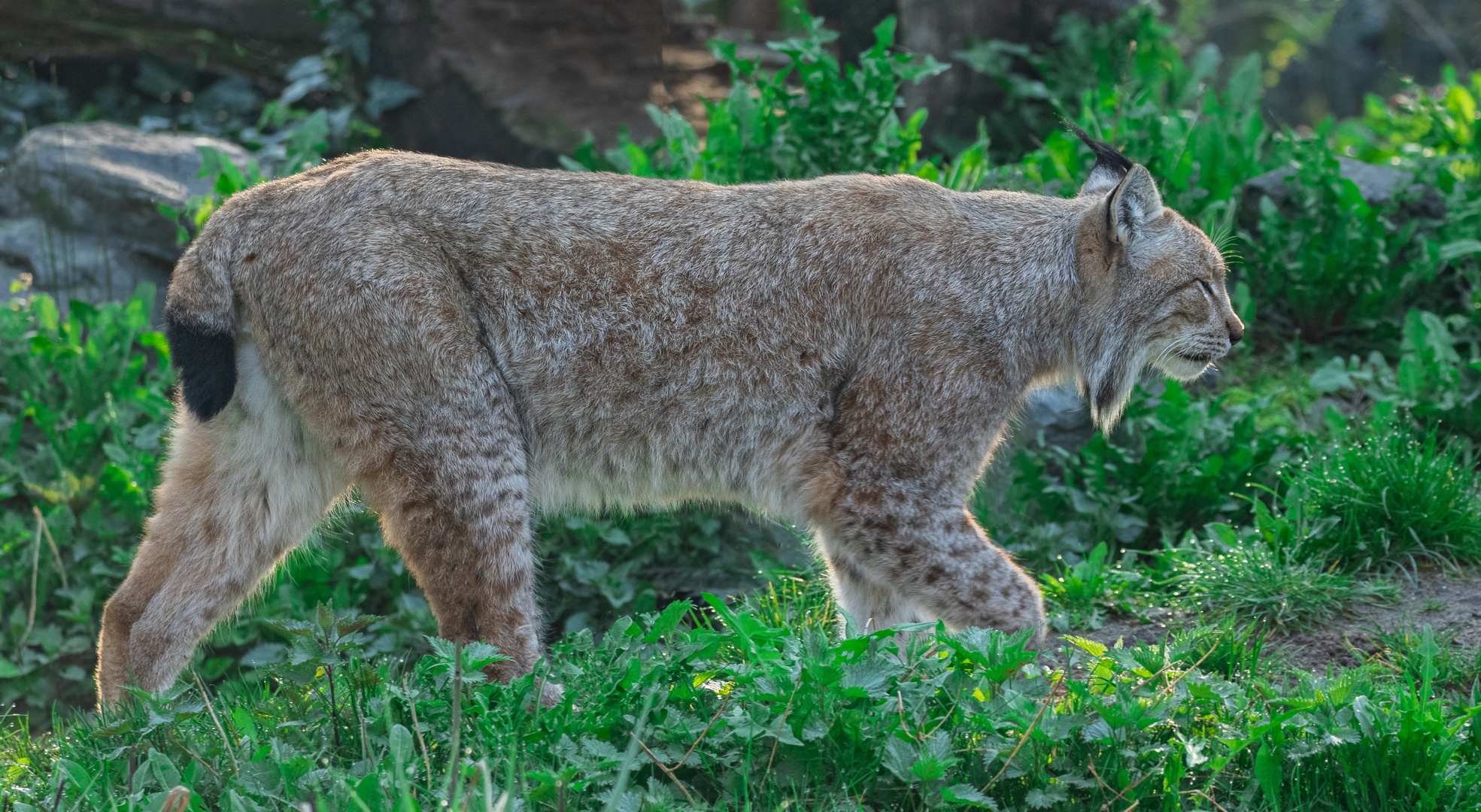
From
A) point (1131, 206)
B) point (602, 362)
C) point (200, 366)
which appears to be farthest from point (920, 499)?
point (200, 366)

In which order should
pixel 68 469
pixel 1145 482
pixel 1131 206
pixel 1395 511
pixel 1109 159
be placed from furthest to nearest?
1. pixel 68 469
2. pixel 1145 482
3. pixel 1109 159
4. pixel 1395 511
5. pixel 1131 206

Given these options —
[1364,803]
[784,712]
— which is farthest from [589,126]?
[1364,803]

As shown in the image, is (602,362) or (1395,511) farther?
(1395,511)

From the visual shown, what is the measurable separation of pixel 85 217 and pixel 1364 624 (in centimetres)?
629

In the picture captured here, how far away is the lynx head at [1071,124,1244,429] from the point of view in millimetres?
4016

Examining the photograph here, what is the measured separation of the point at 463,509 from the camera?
3486 millimetres

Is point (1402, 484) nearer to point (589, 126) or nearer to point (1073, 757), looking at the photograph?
point (1073, 757)

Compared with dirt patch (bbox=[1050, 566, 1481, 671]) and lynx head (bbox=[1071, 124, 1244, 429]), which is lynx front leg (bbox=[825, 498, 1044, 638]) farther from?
lynx head (bbox=[1071, 124, 1244, 429])

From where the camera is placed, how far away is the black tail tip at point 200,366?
3441 mm

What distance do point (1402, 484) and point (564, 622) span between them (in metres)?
3.18

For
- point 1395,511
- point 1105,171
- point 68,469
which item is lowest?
point 68,469

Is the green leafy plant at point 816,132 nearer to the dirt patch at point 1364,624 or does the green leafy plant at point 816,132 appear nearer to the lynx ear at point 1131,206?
the lynx ear at point 1131,206

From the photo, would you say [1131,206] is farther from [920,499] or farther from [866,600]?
[866,600]

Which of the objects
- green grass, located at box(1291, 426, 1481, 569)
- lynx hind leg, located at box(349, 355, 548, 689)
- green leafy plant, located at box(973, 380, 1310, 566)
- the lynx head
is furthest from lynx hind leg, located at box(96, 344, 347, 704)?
green grass, located at box(1291, 426, 1481, 569)
